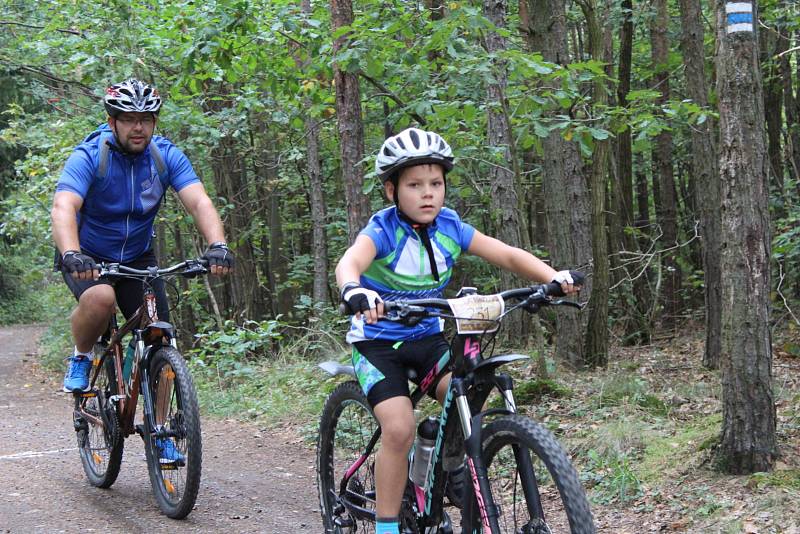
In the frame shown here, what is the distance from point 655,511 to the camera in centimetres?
529

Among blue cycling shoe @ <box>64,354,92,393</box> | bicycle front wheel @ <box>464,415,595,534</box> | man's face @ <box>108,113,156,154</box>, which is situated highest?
man's face @ <box>108,113,156,154</box>

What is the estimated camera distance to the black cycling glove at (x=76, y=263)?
502cm

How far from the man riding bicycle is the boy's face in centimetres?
187

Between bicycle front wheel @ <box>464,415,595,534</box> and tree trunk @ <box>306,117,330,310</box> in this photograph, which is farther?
tree trunk @ <box>306,117,330,310</box>

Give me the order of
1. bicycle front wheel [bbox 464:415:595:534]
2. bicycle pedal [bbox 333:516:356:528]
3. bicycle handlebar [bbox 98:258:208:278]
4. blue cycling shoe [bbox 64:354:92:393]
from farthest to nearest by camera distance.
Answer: blue cycling shoe [bbox 64:354:92:393]
bicycle handlebar [bbox 98:258:208:278]
bicycle pedal [bbox 333:516:356:528]
bicycle front wheel [bbox 464:415:595:534]

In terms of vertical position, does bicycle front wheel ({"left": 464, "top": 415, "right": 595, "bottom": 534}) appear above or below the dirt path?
above

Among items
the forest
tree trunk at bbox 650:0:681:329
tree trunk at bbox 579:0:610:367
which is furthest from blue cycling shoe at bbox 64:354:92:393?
tree trunk at bbox 650:0:681:329

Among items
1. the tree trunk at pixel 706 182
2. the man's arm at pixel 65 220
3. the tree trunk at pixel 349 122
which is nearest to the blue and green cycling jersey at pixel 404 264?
the man's arm at pixel 65 220

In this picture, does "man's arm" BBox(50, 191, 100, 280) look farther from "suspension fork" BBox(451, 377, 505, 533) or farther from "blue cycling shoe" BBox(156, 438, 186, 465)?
"suspension fork" BBox(451, 377, 505, 533)

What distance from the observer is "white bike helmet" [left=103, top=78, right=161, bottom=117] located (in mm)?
5613

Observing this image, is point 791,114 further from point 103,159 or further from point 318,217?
point 103,159

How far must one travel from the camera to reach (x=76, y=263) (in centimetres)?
502

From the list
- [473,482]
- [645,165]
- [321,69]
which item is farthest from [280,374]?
[645,165]

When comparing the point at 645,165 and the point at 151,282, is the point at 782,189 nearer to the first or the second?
the point at 645,165
